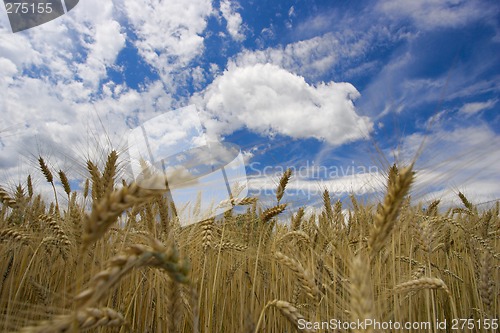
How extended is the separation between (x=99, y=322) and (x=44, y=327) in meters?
0.22

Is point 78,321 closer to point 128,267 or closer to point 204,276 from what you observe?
point 128,267

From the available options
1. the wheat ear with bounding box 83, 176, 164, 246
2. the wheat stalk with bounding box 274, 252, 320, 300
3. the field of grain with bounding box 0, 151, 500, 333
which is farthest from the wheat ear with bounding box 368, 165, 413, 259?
the wheat ear with bounding box 83, 176, 164, 246

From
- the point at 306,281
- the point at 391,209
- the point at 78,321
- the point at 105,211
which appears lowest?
the point at 78,321

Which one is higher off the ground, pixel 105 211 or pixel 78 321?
pixel 105 211

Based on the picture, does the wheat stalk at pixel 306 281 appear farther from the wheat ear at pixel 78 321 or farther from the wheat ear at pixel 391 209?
the wheat ear at pixel 78 321

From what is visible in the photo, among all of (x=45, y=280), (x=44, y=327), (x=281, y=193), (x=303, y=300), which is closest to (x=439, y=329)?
(x=303, y=300)

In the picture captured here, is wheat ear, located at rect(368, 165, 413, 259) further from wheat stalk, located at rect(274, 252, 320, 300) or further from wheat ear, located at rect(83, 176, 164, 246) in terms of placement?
wheat ear, located at rect(83, 176, 164, 246)

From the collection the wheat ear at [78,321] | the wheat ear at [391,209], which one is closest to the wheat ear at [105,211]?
the wheat ear at [78,321]

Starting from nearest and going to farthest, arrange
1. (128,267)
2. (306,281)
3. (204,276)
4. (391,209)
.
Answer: (128,267), (391,209), (306,281), (204,276)

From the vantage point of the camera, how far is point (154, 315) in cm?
268

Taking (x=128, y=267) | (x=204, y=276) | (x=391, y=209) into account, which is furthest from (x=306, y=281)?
(x=204, y=276)

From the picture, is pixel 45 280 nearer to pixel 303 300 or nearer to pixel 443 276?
pixel 303 300

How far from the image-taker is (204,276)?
3201mm

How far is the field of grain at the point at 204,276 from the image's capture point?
44.7 inches
